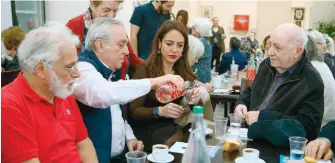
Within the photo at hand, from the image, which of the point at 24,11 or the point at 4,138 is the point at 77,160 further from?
the point at 24,11

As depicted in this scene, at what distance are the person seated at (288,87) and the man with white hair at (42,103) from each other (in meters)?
1.15

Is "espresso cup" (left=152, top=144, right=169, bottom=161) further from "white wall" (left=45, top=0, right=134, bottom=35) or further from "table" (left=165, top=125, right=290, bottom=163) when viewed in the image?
"white wall" (left=45, top=0, right=134, bottom=35)

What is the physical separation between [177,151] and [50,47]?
0.78 metres

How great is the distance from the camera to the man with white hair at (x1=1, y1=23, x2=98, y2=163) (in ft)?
4.75

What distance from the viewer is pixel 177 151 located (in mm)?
1786

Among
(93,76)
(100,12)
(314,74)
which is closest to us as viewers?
(93,76)

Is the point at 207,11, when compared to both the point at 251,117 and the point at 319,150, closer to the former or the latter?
the point at 251,117

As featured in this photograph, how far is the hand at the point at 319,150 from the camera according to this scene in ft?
5.75

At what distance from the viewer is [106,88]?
70.9 inches

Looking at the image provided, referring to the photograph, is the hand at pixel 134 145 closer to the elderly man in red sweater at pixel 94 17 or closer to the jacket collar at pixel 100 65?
the jacket collar at pixel 100 65

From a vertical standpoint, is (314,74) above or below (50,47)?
below

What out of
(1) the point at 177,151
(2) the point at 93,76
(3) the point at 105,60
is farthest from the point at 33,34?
(1) the point at 177,151

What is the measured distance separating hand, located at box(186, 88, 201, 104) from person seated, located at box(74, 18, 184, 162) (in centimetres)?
40

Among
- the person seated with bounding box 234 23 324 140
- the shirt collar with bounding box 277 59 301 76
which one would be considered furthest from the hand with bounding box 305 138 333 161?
the shirt collar with bounding box 277 59 301 76
